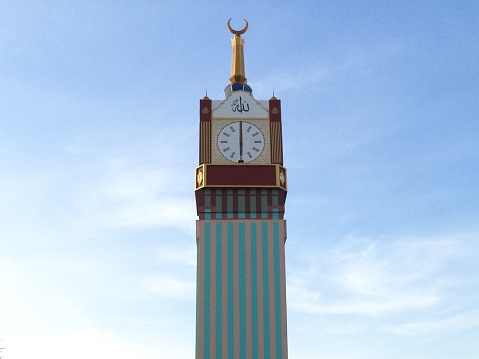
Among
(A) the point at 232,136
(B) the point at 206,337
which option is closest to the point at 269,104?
(A) the point at 232,136

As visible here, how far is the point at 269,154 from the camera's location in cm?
4603

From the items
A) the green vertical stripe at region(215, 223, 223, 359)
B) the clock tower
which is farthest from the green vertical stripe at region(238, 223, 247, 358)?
the green vertical stripe at region(215, 223, 223, 359)

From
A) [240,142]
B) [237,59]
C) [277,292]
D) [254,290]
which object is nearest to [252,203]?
[240,142]

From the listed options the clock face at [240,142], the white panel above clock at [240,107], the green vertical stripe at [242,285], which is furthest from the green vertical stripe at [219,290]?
the white panel above clock at [240,107]

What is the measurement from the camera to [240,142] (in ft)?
152

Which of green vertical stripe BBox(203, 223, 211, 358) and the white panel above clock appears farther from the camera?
the white panel above clock

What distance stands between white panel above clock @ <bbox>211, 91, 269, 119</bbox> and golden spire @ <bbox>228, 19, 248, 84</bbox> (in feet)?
5.48

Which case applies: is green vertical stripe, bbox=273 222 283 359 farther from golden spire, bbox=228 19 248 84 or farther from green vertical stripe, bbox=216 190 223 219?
golden spire, bbox=228 19 248 84

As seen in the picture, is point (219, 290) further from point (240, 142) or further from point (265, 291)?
point (240, 142)

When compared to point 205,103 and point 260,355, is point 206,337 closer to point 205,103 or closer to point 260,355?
point 260,355

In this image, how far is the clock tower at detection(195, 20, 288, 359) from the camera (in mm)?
42469

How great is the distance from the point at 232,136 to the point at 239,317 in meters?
10.3

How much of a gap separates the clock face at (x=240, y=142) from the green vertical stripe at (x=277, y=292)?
4.36 m

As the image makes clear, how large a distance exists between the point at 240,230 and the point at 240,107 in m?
7.45
